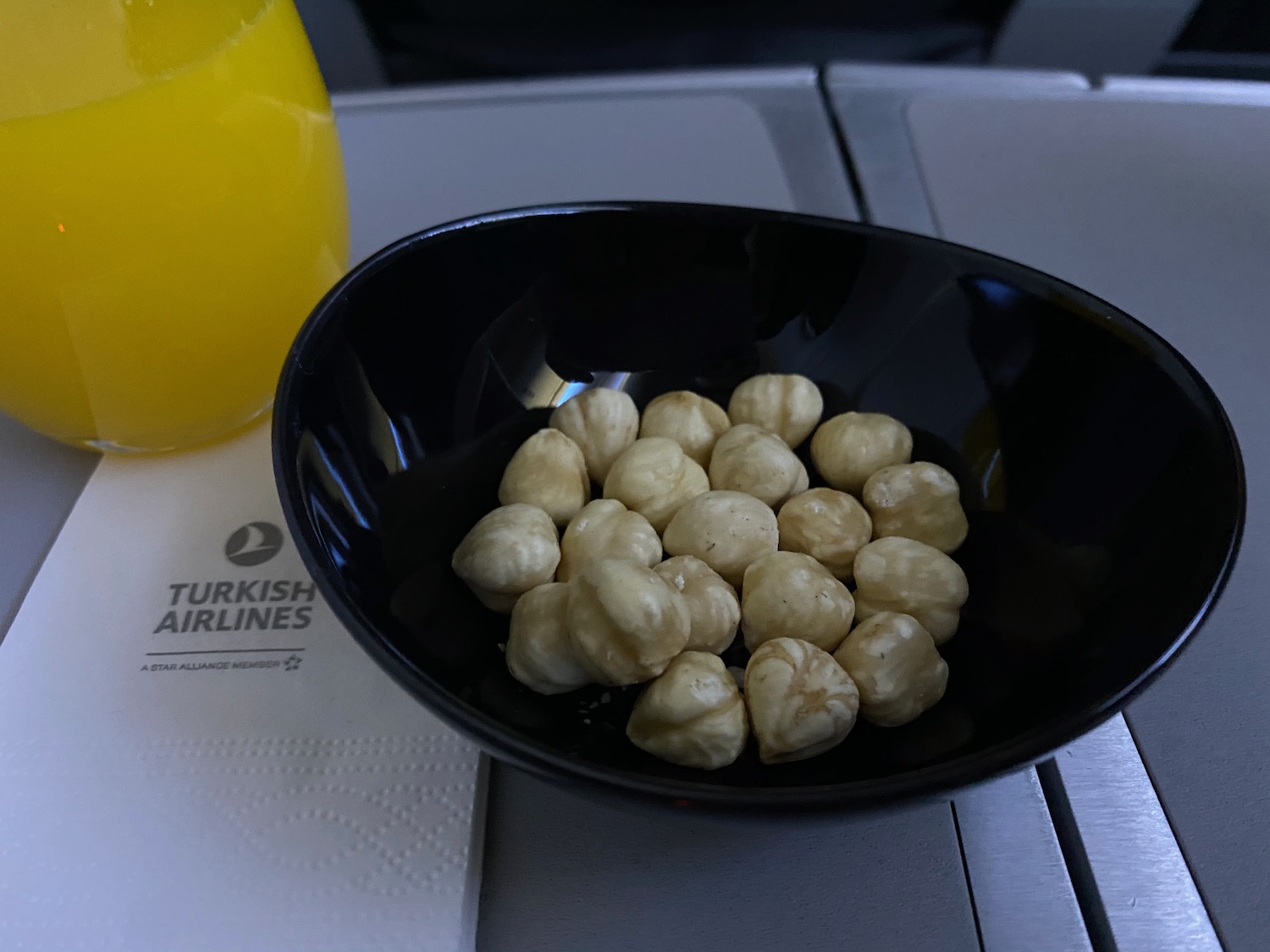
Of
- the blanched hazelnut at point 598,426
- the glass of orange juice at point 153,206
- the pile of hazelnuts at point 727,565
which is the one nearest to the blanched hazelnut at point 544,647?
the pile of hazelnuts at point 727,565

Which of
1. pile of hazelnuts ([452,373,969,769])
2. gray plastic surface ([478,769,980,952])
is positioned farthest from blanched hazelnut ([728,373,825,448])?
gray plastic surface ([478,769,980,952])

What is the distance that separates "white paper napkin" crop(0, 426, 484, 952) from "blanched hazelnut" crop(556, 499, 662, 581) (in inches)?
4.1

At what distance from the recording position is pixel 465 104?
0.95m

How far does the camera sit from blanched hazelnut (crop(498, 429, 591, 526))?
1.62 feet

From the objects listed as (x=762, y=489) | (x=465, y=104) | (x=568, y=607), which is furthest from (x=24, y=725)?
(x=465, y=104)

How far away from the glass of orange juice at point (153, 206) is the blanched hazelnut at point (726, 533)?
264 millimetres

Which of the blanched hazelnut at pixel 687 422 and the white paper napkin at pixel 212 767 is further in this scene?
the blanched hazelnut at pixel 687 422

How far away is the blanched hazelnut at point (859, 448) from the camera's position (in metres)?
0.51

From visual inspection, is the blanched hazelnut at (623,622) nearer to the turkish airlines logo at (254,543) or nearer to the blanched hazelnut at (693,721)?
the blanched hazelnut at (693,721)

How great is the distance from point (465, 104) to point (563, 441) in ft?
1.91

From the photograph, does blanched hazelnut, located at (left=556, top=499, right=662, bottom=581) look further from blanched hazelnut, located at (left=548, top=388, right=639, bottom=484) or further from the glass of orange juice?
the glass of orange juice

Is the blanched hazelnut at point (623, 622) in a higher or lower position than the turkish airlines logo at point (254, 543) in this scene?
lower

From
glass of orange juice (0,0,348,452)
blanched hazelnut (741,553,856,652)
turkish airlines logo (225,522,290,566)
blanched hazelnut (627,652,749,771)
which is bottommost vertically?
blanched hazelnut (627,652,749,771)

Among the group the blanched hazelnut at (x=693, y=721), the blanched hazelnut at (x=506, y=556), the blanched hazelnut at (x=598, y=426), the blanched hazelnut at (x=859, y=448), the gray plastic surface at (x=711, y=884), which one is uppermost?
the blanched hazelnut at (x=598, y=426)
